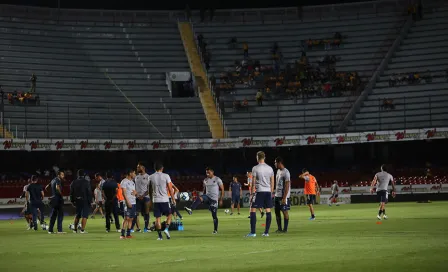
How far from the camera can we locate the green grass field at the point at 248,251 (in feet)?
49.5

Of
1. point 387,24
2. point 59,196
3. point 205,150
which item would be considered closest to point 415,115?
point 387,24

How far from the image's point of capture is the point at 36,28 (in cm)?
6844

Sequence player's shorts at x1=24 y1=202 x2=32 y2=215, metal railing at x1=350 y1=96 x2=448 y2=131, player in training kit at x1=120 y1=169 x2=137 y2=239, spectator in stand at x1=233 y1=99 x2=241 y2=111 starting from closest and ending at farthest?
player in training kit at x1=120 y1=169 x2=137 y2=239 < player's shorts at x1=24 y1=202 x2=32 y2=215 < metal railing at x1=350 y1=96 x2=448 y2=131 < spectator in stand at x1=233 y1=99 x2=241 y2=111

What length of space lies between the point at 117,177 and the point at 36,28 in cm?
1625

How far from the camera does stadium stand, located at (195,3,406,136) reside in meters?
64.4

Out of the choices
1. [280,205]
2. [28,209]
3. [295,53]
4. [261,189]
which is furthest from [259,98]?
[261,189]

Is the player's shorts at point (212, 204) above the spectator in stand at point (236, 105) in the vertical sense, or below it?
below

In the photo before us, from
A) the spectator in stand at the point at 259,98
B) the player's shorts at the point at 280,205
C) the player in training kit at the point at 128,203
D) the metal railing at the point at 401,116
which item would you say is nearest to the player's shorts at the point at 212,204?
the player's shorts at the point at 280,205

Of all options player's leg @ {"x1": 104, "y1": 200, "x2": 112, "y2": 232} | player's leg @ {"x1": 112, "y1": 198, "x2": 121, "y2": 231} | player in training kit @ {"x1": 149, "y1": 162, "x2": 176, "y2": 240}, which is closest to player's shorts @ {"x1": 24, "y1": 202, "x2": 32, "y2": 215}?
player's leg @ {"x1": 112, "y1": 198, "x2": 121, "y2": 231}

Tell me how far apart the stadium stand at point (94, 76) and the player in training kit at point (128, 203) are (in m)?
32.4

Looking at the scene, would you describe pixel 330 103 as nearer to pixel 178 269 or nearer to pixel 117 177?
pixel 117 177

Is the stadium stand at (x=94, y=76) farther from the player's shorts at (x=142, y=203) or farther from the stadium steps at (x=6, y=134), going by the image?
the player's shorts at (x=142, y=203)

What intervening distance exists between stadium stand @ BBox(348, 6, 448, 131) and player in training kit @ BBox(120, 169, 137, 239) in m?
37.0

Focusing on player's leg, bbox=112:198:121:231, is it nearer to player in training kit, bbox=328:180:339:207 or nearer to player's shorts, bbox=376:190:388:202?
player's shorts, bbox=376:190:388:202
